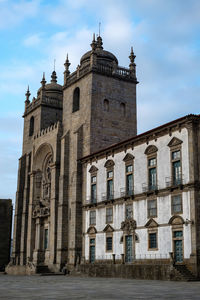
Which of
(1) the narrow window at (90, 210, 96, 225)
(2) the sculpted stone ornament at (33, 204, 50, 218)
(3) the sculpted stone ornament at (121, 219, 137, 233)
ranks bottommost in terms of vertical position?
(3) the sculpted stone ornament at (121, 219, 137, 233)

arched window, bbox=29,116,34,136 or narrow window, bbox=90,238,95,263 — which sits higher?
arched window, bbox=29,116,34,136

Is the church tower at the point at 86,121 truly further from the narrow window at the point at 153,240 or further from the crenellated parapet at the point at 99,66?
the narrow window at the point at 153,240

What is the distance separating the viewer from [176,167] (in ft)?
103

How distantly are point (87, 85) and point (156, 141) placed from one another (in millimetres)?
15129

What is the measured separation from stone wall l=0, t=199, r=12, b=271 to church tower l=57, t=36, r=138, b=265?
66.7 ft

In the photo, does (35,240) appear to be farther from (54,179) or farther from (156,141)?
(156,141)

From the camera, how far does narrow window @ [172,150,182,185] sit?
3086cm

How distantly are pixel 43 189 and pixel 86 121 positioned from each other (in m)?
12.2

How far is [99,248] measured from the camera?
126 feet

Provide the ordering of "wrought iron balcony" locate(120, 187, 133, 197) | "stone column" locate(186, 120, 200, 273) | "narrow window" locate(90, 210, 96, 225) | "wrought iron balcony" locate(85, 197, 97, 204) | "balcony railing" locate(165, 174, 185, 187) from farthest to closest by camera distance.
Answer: "wrought iron balcony" locate(85, 197, 97, 204) → "narrow window" locate(90, 210, 96, 225) → "wrought iron balcony" locate(120, 187, 133, 197) → "balcony railing" locate(165, 174, 185, 187) → "stone column" locate(186, 120, 200, 273)

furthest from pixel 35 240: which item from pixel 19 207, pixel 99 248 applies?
pixel 99 248

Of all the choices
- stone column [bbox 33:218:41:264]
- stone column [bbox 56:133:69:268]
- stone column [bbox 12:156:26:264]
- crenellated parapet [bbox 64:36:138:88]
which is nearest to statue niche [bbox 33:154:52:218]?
stone column [bbox 33:218:41:264]

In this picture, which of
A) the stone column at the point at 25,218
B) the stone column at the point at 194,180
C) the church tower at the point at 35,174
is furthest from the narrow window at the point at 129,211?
the stone column at the point at 25,218

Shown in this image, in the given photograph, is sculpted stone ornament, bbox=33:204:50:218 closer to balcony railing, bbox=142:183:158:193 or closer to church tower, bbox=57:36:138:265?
church tower, bbox=57:36:138:265
